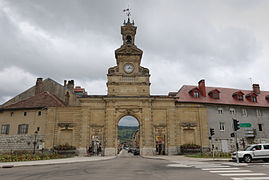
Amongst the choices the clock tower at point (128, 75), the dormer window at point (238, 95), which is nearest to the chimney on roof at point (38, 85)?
the clock tower at point (128, 75)

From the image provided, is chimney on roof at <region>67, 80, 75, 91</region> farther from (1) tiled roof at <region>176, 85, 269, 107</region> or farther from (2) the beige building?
(1) tiled roof at <region>176, 85, 269, 107</region>

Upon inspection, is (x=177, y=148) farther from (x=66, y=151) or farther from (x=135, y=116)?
(x=66, y=151)

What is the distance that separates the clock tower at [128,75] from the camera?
1293 inches

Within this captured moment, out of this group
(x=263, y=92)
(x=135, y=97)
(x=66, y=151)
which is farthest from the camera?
(x=263, y=92)

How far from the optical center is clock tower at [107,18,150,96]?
3284 centimetres

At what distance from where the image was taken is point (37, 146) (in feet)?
102

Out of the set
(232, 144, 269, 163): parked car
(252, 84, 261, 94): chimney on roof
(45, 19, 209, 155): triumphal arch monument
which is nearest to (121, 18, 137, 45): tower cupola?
(45, 19, 209, 155): triumphal arch monument

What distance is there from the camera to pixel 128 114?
32.3 metres

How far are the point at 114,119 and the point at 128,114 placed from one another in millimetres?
2389

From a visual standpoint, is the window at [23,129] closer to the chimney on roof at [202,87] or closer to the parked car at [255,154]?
the parked car at [255,154]

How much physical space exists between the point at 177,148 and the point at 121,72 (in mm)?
15237

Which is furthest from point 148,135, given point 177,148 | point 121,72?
point 121,72

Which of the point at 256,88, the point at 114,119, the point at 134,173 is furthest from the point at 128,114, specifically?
the point at 256,88

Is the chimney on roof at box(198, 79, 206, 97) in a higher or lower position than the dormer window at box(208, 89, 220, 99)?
higher
